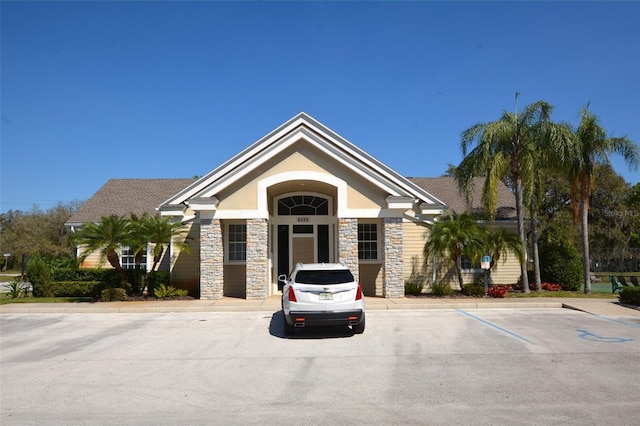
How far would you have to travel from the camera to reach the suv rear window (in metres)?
10.9

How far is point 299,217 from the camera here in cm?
2000

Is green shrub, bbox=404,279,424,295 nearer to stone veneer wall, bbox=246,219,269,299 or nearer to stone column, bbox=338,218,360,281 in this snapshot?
stone column, bbox=338,218,360,281

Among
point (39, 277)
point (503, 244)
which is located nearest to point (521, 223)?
point (503, 244)

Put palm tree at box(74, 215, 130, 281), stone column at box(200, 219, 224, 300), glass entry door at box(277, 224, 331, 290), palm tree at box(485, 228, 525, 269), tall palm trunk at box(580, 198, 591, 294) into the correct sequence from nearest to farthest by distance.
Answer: palm tree at box(74, 215, 130, 281) → stone column at box(200, 219, 224, 300) → palm tree at box(485, 228, 525, 269) → tall palm trunk at box(580, 198, 591, 294) → glass entry door at box(277, 224, 331, 290)

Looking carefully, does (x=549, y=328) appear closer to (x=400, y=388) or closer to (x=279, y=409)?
(x=400, y=388)

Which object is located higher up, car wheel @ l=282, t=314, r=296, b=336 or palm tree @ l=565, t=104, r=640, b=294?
palm tree @ l=565, t=104, r=640, b=294

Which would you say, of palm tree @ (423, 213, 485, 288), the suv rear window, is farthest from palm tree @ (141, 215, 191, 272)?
palm tree @ (423, 213, 485, 288)

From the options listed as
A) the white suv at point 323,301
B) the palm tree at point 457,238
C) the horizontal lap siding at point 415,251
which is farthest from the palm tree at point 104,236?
the palm tree at point 457,238

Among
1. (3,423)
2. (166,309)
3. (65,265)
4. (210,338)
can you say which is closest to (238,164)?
(166,309)

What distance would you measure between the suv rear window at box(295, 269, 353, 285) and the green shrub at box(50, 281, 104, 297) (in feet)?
39.5

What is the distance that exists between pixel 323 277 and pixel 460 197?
1572 cm

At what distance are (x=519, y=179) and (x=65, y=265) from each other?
21.6 m

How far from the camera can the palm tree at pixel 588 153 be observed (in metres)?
19.1

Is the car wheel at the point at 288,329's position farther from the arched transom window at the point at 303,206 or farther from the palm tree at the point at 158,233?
the arched transom window at the point at 303,206
